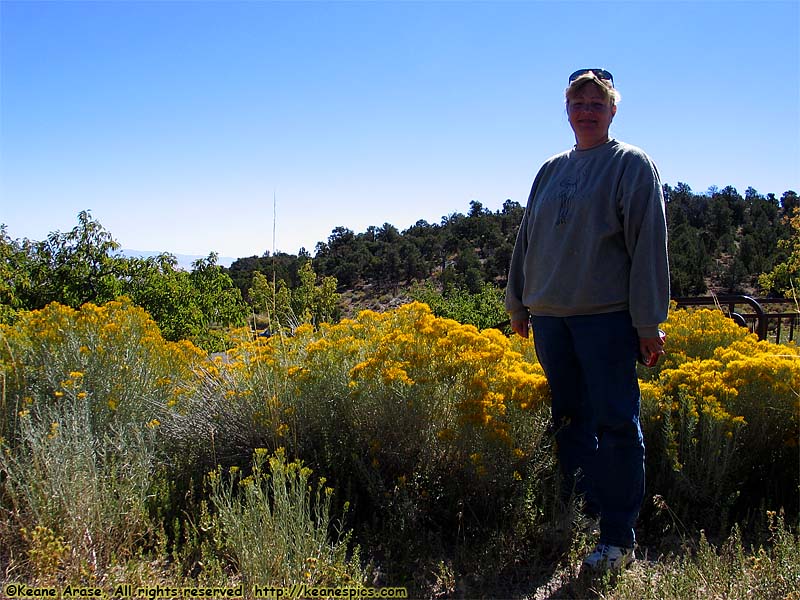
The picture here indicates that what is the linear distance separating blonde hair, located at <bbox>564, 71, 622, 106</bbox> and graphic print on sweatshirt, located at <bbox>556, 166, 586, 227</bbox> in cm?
30

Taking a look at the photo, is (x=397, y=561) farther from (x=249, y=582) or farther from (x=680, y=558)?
(x=680, y=558)

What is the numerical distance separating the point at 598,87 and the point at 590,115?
110 millimetres

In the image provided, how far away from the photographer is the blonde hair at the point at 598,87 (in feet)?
8.05

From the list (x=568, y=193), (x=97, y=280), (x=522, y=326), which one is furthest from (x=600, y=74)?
(x=97, y=280)

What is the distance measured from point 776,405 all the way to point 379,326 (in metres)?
2.13

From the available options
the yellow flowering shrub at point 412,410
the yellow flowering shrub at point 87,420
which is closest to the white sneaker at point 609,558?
the yellow flowering shrub at point 412,410

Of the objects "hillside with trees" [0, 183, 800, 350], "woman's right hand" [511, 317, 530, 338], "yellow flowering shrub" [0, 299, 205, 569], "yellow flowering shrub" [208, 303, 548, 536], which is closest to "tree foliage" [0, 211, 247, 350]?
"hillside with trees" [0, 183, 800, 350]

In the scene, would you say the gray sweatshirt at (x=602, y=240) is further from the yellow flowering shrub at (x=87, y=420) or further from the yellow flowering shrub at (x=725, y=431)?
the yellow flowering shrub at (x=87, y=420)

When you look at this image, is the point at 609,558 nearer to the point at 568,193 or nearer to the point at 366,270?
the point at 568,193

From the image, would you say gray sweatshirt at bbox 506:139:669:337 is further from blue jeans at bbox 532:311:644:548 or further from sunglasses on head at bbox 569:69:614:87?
sunglasses on head at bbox 569:69:614:87

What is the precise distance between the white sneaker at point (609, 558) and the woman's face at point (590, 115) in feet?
5.37

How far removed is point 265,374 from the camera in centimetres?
314

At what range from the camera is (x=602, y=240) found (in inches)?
94.2

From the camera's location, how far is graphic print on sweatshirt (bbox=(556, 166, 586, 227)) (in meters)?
2.47
